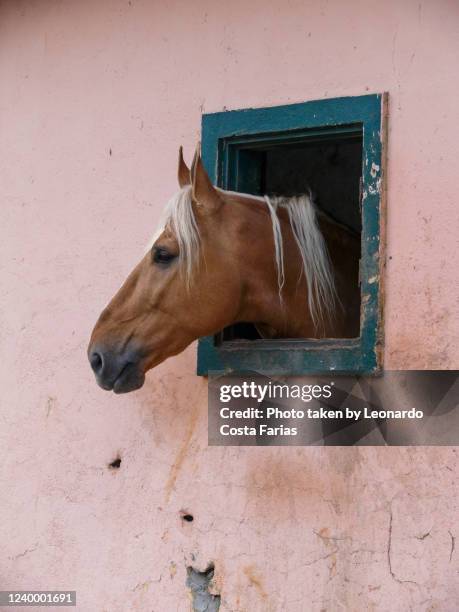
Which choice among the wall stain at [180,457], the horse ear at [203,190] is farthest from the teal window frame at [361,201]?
the horse ear at [203,190]

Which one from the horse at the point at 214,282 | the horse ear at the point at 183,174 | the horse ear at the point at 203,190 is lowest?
the horse at the point at 214,282

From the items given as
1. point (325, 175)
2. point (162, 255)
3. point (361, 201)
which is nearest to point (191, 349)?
point (162, 255)

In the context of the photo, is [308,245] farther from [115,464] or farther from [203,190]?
[115,464]

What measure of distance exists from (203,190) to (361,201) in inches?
22.9

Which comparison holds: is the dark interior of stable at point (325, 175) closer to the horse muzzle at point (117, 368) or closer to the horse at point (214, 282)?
the horse at point (214, 282)

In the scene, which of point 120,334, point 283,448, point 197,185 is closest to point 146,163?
point 197,185

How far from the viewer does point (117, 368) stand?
4.13 m

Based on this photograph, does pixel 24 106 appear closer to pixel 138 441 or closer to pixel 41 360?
pixel 41 360

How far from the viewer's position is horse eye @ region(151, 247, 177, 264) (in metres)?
4.22

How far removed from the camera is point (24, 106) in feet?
17.2

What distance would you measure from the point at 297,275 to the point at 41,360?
1.20m

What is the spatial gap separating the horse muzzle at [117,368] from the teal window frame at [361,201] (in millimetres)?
422

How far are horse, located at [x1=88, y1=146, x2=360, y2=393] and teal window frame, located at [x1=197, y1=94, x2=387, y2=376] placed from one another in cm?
16

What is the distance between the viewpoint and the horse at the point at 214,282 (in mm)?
4172
